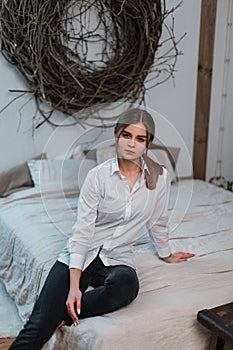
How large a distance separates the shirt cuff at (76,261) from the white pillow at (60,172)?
2.58ft

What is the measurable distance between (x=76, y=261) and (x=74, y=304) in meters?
0.15

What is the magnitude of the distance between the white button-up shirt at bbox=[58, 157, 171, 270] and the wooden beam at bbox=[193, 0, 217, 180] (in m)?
1.81

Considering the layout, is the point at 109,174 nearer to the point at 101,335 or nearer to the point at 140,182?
the point at 140,182

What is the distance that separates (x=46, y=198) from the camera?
8.50 feet

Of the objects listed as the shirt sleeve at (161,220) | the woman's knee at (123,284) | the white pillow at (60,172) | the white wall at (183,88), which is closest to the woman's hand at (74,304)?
the woman's knee at (123,284)

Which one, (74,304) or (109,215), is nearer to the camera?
(74,304)

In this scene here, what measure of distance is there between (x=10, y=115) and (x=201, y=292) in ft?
5.51

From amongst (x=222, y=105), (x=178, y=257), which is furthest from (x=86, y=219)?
(x=222, y=105)

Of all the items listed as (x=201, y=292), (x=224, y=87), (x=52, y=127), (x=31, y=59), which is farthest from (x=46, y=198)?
(x=224, y=87)

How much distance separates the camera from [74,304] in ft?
5.14

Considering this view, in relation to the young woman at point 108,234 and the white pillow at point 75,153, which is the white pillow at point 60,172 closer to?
the white pillow at point 75,153

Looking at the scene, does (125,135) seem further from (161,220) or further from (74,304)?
(74,304)

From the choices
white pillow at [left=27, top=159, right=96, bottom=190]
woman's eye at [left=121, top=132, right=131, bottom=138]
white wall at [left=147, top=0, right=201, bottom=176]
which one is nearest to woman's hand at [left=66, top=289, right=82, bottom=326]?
woman's eye at [left=121, top=132, right=131, bottom=138]

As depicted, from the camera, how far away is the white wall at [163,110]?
2.83 metres
